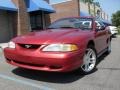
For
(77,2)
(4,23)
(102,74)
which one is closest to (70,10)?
(77,2)

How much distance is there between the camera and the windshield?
681cm

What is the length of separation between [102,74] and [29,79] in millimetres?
1757

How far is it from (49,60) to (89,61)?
154 centimetres

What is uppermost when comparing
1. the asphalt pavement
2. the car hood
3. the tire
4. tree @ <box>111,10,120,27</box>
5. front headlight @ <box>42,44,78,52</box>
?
tree @ <box>111,10,120,27</box>

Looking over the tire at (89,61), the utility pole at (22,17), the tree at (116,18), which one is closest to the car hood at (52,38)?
the tire at (89,61)

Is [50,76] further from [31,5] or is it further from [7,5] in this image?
[31,5]

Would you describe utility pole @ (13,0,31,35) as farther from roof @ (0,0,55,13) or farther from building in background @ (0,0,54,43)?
roof @ (0,0,55,13)

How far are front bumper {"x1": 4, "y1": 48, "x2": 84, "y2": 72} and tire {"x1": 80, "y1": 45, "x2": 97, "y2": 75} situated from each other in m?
0.46

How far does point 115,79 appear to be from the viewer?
5.57 metres

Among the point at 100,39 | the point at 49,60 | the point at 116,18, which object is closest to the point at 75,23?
the point at 100,39

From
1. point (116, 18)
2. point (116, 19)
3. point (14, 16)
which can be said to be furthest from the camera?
point (116, 18)

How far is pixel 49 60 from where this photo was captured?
508 cm

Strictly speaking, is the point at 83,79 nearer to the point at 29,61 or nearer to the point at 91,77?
the point at 91,77

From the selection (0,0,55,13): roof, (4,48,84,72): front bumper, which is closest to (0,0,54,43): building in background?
(0,0,55,13): roof
